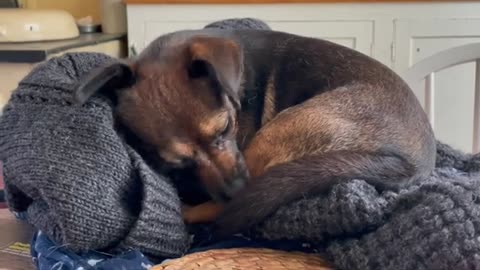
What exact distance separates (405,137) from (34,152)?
60 centimetres

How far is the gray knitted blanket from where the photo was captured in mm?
841

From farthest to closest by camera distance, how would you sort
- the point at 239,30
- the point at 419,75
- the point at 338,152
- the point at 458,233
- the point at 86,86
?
the point at 419,75, the point at 239,30, the point at 338,152, the point at 86,86, the point at 458,233

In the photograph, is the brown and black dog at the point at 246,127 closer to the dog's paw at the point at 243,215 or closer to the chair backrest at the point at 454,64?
the dog's paw at the point at 243,215

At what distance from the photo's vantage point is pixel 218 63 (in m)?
1.10

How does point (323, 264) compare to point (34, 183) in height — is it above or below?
below

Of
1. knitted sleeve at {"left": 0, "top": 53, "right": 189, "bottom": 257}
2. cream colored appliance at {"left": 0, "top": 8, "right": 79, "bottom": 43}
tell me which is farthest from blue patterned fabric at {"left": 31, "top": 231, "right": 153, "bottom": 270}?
cream colored appliance at {"left": 0, "top": 8, "right": 79, "bottom": 43}

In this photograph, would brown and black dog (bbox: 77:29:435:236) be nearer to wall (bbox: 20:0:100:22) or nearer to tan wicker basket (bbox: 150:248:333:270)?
tan wicker basket (bbox: 150:248:333:270)

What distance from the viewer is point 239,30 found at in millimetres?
1386

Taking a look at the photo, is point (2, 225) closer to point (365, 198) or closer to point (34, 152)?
point (34, 152)

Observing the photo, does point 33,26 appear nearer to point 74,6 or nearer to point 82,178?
point 74,6

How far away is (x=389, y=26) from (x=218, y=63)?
4.94 feet

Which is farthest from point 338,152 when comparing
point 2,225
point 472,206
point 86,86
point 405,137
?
point 2,225

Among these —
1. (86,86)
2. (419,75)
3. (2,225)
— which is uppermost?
(86,86)

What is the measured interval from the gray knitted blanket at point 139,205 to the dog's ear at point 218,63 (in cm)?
20
